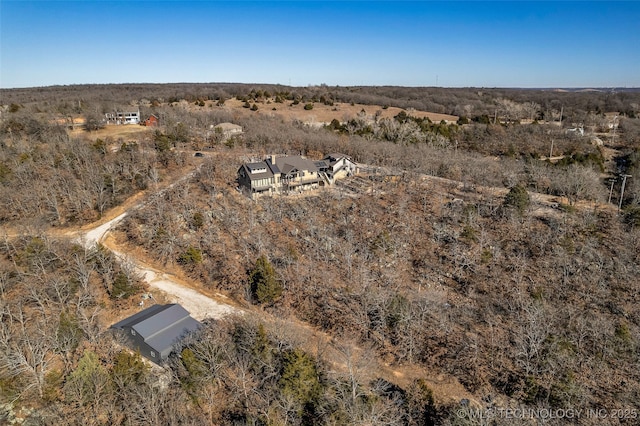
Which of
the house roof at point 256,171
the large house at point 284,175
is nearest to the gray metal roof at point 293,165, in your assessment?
the large house at point 284,175

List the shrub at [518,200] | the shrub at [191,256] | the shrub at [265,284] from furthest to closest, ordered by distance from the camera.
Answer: the shrub at [518,200], the shrub at [191,256], the shrub at [265,284]

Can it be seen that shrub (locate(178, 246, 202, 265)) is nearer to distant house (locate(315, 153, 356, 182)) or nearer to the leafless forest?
the leafless forest

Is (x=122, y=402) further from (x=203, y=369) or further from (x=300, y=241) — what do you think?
(x=300, y=241)

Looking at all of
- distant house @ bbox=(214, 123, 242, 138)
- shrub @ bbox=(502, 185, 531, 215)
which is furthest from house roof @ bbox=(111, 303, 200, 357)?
distant house @ bbox=(214, 123, 242, 138)

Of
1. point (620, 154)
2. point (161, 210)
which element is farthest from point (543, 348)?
point (620, 154)

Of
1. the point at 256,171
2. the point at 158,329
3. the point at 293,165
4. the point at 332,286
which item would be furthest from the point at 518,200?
the point at 158,329

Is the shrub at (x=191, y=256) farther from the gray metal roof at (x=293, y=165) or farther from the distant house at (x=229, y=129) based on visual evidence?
the distant house at (x=229, y=129)
